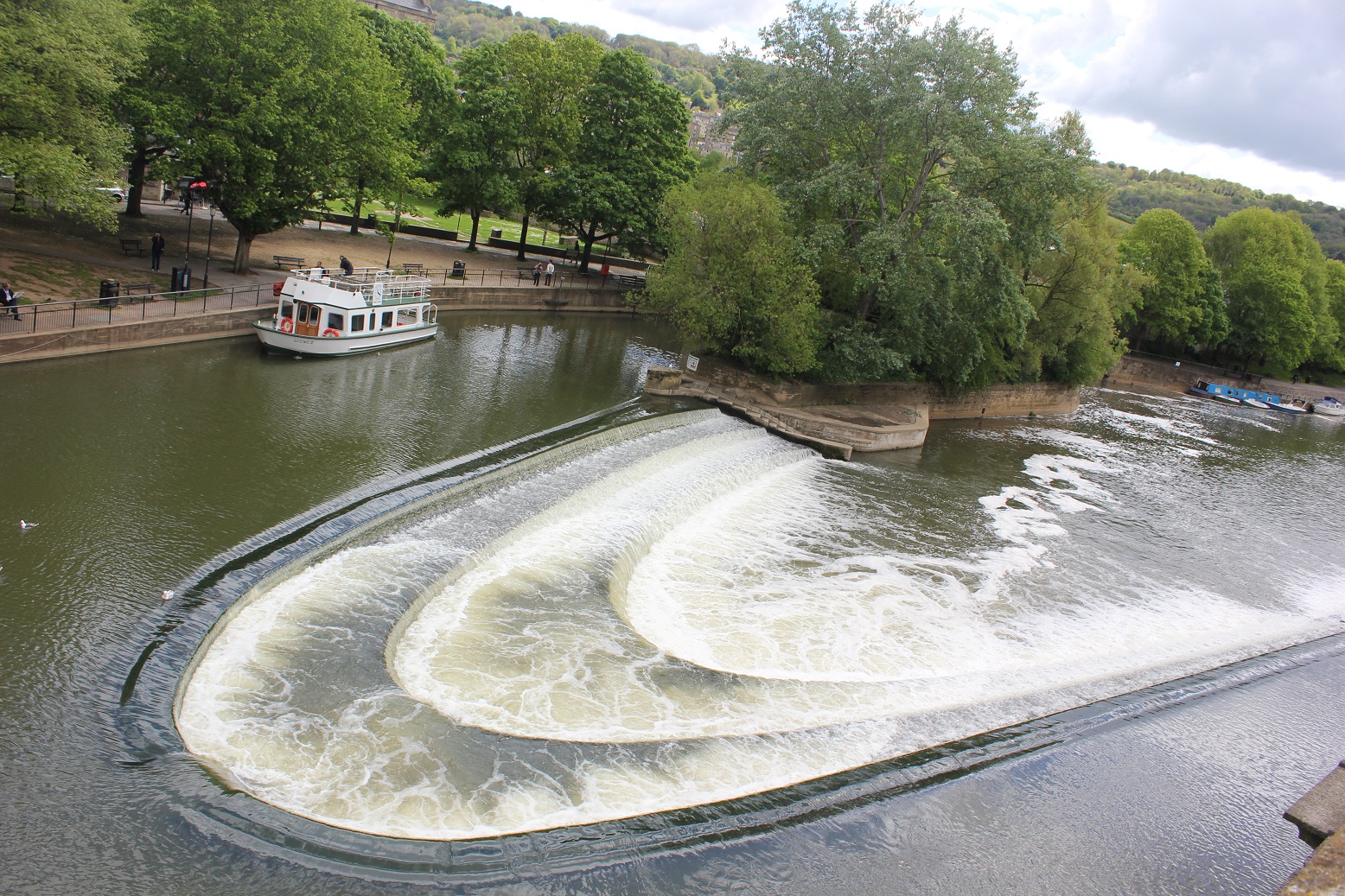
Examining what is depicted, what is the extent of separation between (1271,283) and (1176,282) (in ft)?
33.5

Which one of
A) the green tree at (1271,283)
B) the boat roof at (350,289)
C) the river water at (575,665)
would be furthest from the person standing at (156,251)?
the green tree at (1271,283)

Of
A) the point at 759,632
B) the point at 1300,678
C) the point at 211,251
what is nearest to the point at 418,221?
the point at 211,251

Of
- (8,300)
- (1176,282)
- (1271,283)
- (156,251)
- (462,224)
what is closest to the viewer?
(8,300)

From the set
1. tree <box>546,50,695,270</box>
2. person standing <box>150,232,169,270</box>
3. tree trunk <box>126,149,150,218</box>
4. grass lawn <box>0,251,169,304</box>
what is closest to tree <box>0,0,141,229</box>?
grass lawn <box>0,251,169,304</box>

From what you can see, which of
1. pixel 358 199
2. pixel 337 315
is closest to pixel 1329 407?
pixel 358 199

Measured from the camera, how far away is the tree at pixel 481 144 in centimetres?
4769

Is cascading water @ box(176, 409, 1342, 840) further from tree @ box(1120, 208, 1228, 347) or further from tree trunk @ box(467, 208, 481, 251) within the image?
tree @ box(1120, 208, 1228, 347)

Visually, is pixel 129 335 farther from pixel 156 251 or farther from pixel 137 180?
pixel 137 180

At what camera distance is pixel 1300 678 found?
1902cm

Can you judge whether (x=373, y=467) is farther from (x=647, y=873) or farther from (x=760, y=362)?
(x=760, y=362)

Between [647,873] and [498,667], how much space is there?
4370mm

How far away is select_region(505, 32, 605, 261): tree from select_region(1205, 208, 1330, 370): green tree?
59322 millimetres

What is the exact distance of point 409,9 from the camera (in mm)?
138875

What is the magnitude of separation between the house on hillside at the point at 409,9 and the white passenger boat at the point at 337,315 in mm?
123566
